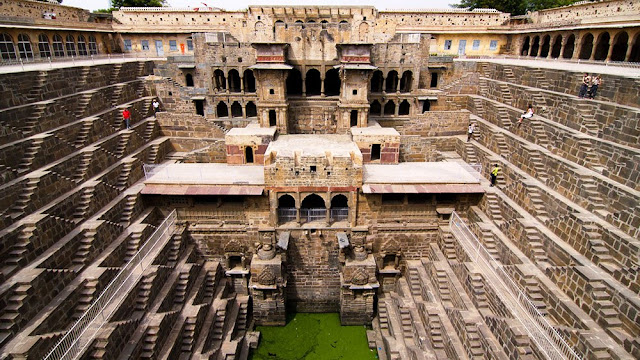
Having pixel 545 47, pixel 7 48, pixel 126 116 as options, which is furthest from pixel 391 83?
pixel 7 48

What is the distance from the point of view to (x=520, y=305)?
12633mm

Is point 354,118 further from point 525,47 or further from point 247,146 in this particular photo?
point 525,47

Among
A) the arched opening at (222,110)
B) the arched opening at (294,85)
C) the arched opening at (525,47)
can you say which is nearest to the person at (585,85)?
the arched opening at (294,85)

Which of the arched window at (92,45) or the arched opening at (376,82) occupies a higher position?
the arched window at (92,45)

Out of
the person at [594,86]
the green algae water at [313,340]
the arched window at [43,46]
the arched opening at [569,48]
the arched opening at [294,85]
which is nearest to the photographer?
the person at [594,86]

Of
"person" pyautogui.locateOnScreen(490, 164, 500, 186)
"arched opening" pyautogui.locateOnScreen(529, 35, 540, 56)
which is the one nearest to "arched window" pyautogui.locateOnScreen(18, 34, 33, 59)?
"person" pyautogui.locateOnScreen(490, 164, 500, 186)

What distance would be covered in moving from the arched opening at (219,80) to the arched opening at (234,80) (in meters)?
0.53

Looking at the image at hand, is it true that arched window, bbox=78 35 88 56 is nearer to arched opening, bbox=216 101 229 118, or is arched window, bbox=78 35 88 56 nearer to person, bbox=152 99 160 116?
person, bbox=152 99 160 116

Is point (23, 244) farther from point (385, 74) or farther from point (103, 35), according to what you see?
point (103, 35)

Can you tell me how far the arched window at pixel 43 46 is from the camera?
2820 cm

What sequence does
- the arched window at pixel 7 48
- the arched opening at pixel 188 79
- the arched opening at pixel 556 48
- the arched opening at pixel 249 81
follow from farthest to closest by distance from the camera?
the arched opening at pixel 556 48
the arched opening at pixel 188 79
the arched opening at pixel 249 81
the arched window at pixel 7 48

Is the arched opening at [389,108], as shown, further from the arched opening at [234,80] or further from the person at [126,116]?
the person at [126,116]

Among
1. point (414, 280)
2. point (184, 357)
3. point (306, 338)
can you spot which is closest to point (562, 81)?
point (414, 280)

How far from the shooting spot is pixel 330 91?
96.2ft
